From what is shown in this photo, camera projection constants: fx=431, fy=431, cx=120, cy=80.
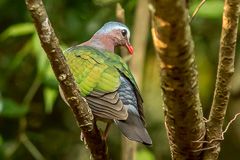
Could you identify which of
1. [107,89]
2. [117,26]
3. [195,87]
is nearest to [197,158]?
[195,87]

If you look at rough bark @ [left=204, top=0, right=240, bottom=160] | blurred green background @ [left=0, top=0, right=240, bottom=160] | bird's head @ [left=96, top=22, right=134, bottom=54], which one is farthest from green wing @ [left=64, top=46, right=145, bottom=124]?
blurred green background @ [left=0, top=0, right=240, bottom=160]

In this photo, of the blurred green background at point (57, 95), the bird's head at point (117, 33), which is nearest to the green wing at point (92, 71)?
the bird's head at point (117, 33)

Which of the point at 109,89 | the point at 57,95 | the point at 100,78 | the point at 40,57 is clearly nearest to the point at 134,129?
the point at 109,89

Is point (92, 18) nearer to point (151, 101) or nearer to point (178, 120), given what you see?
point (151, 101)

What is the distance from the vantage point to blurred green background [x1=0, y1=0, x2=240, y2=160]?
13.3ft

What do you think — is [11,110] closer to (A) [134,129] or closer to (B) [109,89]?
(B) [109,89]

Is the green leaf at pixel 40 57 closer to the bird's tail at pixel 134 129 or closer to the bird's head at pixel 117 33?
the bird's head at pixel 117 33

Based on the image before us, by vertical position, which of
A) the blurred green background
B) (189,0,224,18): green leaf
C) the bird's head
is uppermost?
(189,0,224,18): green leaf

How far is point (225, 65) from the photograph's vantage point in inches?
63.8

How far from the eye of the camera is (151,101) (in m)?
4.60

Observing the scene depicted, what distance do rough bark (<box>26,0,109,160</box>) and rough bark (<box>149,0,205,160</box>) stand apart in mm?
428

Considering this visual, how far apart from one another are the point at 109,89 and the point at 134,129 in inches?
14.5

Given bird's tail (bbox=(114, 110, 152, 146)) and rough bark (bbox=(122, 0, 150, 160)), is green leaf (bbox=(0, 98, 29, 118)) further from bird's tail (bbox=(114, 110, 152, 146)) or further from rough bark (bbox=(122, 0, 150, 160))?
bird's tail (bbox=(114, 110, 152, 146))

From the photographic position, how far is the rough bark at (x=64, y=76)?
4.82 ft
